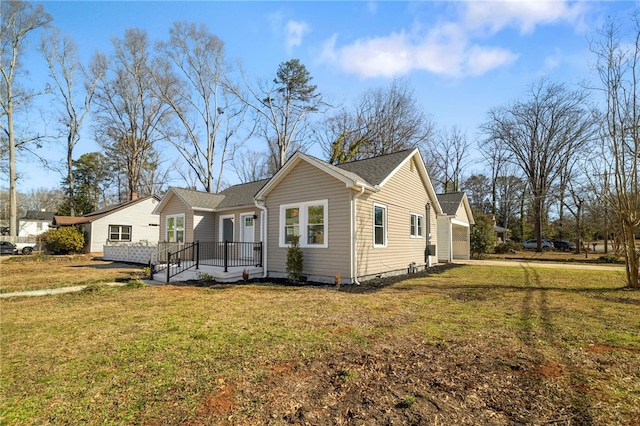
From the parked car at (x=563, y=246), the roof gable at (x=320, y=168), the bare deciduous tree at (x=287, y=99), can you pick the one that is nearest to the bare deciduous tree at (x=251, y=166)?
the bare deciduous tree at (x=287, y=99)

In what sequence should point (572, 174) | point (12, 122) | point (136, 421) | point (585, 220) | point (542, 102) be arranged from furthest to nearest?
point (585, 220) < point (542, 102) < point (572, 174) < point (12, 122) < point (136, 421)

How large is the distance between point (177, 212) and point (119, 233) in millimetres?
13820

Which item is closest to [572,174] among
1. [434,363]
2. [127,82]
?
[434,363]

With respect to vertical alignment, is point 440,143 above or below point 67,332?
above

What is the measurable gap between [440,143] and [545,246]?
16.8m

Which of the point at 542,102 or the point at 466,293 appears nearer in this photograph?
the point at 466,293

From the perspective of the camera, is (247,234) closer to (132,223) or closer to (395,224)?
(395,224)

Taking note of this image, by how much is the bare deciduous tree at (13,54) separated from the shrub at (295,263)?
94.6 ft

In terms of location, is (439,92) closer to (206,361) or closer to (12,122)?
(206,361)

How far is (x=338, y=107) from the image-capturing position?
92.7 feet

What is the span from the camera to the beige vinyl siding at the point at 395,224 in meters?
10.2

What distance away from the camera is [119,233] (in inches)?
1038

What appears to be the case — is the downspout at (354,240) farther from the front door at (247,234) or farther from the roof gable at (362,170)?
the front door at (247,234)

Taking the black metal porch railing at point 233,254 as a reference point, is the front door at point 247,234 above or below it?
above
